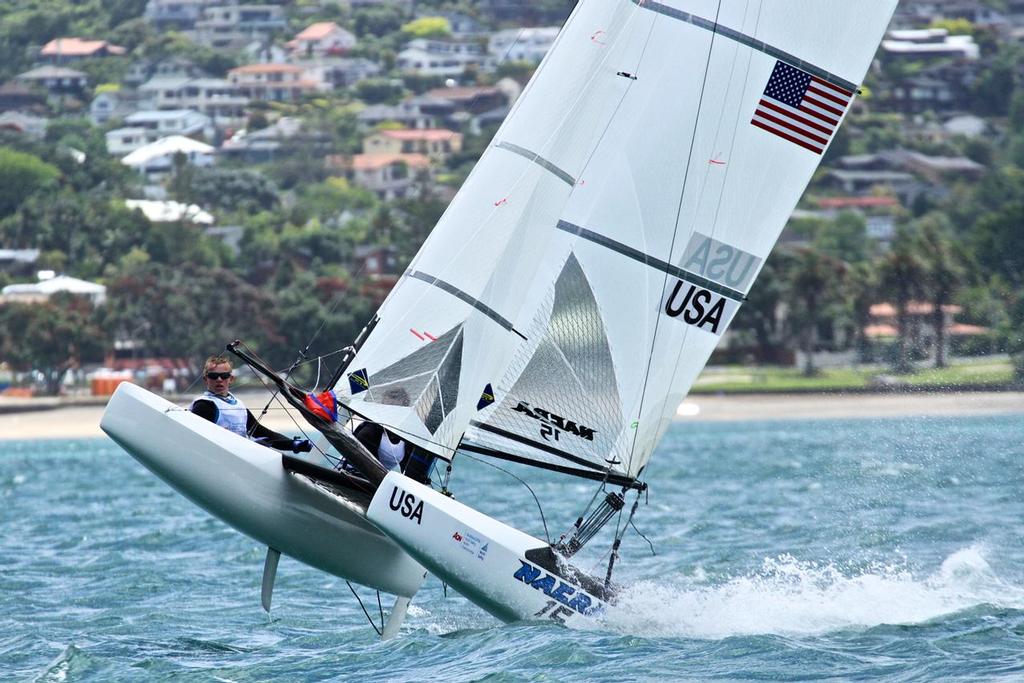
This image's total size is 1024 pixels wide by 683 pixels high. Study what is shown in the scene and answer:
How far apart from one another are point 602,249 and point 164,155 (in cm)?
5639

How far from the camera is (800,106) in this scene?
7.78 metres

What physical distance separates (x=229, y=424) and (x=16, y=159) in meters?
47.0

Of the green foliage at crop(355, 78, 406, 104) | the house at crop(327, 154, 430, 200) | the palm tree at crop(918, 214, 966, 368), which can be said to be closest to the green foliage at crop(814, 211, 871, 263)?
the palm tree at crop(918, 214, 966, 368)

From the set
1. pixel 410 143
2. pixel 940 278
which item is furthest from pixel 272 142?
pixel 940 278

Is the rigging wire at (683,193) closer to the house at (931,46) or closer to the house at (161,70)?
the house at (161,70)

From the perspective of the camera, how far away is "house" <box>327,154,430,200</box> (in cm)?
5653

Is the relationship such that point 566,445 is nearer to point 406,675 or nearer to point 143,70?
point 406,675

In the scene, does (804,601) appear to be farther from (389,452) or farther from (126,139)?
(126,139)

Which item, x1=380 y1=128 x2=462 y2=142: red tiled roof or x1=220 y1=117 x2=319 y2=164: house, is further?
x1=380 y1=128 x2=462 y2=142: red tiled roof

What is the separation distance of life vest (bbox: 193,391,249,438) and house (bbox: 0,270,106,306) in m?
33.8

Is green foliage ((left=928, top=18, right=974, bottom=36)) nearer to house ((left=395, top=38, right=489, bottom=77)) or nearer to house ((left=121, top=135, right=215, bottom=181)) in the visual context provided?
house ((left=395, top=38, right=489, bottom=77))

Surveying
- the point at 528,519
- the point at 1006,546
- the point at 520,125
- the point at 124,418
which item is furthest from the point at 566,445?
the point at 528,519

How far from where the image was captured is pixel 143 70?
74312 millimetres

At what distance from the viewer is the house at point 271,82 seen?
235ft
